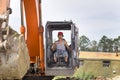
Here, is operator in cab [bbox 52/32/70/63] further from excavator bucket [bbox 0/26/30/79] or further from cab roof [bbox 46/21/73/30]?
excavator bucket [bbox 0/26/30/79]

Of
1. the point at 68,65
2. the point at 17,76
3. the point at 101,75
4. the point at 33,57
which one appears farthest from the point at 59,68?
the point at 101,75

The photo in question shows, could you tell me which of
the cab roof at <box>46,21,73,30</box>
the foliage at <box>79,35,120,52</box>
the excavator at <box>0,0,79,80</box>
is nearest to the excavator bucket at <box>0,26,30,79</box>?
the excavator at <box>0,0,79,80</box>

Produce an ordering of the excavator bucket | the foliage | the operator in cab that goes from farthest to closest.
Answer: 1. the foliage
2. the operator in cab
3. the excavator bucket

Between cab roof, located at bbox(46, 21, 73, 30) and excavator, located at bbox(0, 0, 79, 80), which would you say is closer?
excavator, located at bbox(0, 0, 79, 80)

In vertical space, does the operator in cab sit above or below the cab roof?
below

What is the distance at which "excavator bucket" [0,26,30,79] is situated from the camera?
11.5 meters

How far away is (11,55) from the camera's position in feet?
37.8

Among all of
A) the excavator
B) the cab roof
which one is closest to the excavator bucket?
the excavator

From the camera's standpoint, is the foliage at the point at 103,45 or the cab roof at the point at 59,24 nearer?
the cab roof at the point at 59,24

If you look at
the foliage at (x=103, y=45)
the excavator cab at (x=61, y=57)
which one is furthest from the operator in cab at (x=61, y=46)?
the foliage at (x=103, y=45)

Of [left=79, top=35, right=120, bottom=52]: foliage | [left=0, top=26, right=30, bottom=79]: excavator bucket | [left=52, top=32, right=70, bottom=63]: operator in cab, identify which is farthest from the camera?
[left=79, top=35, right=120, bottom=52]: foliage

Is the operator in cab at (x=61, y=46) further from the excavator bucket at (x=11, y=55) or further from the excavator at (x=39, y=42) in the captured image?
the excavator bucket at (x=11, y=55)

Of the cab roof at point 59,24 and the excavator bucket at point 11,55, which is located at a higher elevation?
the cab roof at point 59,24

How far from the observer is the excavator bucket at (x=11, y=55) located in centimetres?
1145
